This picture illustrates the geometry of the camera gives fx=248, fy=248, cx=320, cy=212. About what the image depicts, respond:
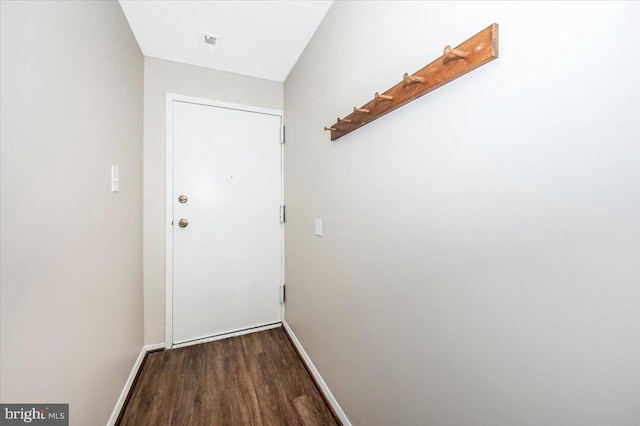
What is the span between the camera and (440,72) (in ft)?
2.44

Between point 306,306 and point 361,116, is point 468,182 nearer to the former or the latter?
point 361,116

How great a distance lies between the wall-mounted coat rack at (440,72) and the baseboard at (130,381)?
6.55 feet

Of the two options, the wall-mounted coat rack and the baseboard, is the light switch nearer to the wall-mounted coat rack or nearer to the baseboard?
the baseboard

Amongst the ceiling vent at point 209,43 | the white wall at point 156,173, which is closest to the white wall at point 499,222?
the ceiling vent at point 209,43

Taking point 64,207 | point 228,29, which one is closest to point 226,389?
point 64,207

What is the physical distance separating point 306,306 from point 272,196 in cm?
104

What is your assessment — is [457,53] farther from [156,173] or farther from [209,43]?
[156,173]

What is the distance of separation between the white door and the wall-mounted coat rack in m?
1.42

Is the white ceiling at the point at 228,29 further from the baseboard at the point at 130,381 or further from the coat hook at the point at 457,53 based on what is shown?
the baseboard at the point at 130,381

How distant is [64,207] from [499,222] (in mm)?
1459

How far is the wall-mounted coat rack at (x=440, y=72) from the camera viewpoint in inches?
24.7

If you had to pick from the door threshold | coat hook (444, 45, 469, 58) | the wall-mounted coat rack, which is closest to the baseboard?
the door threshold

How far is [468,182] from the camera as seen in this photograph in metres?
0.71

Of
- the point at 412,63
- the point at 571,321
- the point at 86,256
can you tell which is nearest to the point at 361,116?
the point at 412,63
